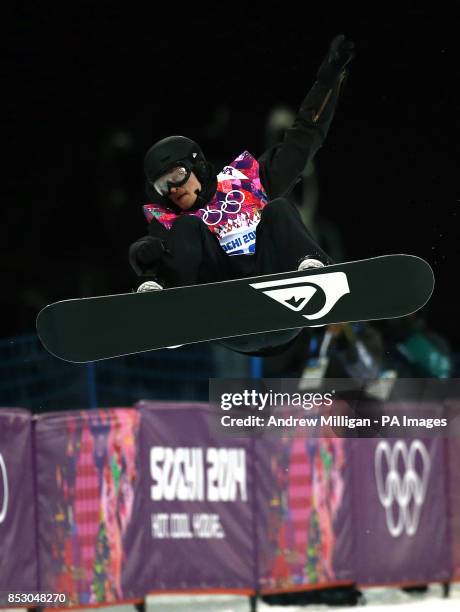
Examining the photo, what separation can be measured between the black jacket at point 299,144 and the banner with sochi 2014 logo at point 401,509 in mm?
4917

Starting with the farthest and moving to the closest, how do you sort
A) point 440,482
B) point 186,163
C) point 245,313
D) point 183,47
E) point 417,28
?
point 183,47, point 417,28, point 440,482, point 245,313, point 186,163

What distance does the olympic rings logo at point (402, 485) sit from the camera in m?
10.6

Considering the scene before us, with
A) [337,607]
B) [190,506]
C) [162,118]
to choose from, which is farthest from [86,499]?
[162,118]

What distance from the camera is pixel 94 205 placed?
1555 cm

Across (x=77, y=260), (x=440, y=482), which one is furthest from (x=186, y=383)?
(x=77, y=260)

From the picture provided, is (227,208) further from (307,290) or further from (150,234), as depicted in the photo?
(307,290)

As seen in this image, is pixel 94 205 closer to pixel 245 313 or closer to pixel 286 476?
pixel 286 476

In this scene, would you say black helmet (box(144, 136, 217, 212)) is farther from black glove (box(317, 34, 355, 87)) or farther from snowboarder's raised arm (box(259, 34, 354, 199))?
black glove (box(317, 34, 355, 87))

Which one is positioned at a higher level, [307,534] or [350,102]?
[350,102]

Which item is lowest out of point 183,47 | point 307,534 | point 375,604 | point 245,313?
point 375,604

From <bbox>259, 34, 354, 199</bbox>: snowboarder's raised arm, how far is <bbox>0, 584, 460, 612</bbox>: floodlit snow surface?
4960mm

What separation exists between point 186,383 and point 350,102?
510 cm

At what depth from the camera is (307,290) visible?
611cm

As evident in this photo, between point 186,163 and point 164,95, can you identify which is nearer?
point 186,163
